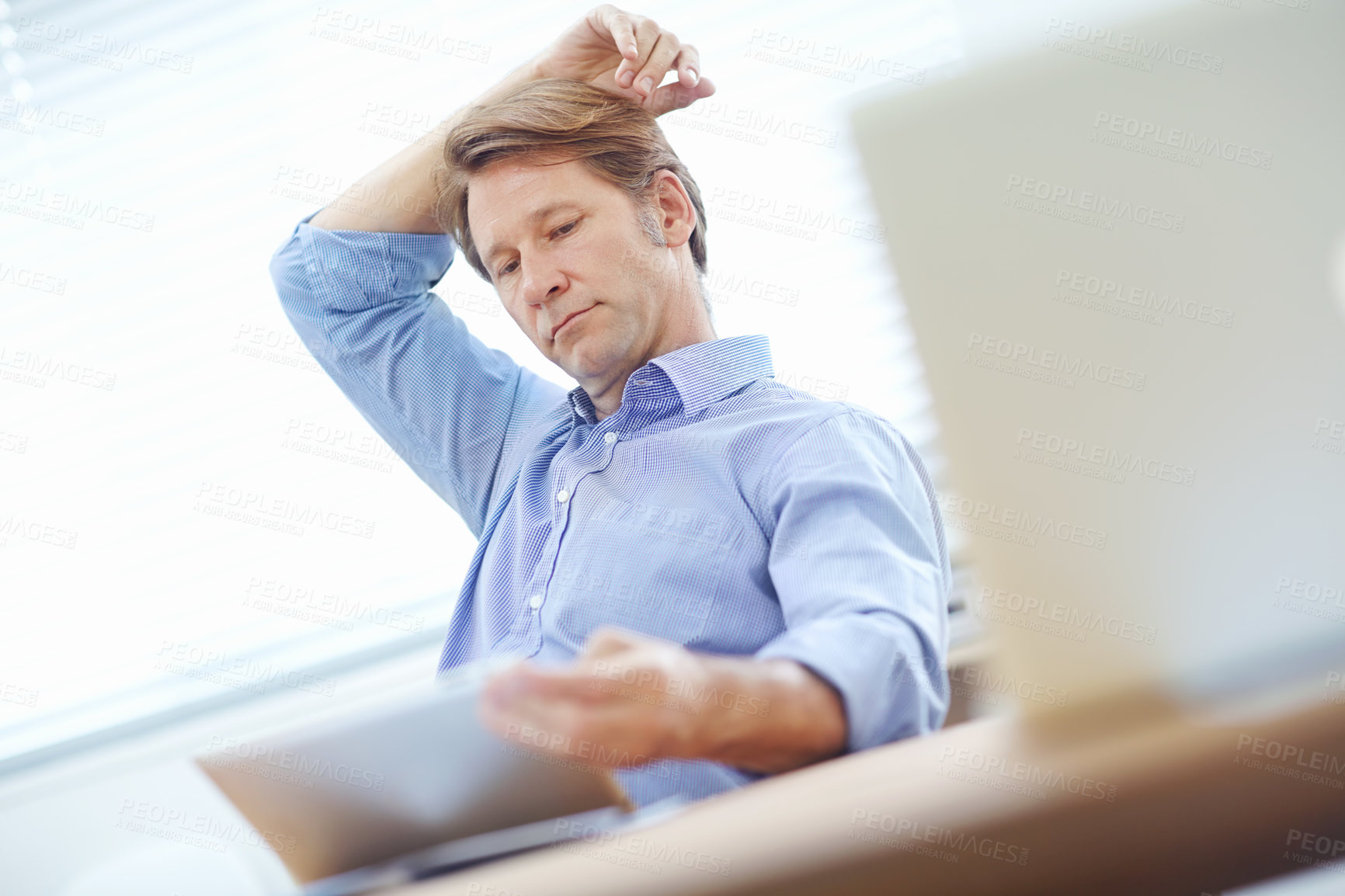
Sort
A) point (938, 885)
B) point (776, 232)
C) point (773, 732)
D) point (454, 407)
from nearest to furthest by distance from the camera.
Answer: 1. point (938, 885)
2. point (773, 732)
3. point (454, 407)
4. point (776, 232)

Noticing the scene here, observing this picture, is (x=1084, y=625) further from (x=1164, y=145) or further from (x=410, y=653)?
(x=410, y=653)

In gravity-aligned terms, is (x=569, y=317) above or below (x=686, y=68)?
below

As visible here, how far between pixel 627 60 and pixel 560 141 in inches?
5.9

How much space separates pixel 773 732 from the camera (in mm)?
496

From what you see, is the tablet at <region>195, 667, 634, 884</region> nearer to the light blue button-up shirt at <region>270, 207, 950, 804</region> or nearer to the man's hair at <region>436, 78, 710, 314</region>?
the light blue button-up shirt at <region>270, 207, 950, 804</region>

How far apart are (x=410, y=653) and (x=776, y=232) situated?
1.04 metres

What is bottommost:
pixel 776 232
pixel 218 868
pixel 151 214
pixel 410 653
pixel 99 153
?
pixel 218 868

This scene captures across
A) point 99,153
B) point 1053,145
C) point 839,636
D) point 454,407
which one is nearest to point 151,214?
point 99,153

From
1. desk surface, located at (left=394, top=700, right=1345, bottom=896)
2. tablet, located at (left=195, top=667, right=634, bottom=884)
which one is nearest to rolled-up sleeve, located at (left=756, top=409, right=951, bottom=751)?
tablet, located at (left=195, top=667, right=634, bottom=884)

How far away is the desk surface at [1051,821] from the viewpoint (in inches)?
9.5

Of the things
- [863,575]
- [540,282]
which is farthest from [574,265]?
[863,575]

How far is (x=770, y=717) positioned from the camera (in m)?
0.49

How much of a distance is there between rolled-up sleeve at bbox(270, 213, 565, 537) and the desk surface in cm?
106

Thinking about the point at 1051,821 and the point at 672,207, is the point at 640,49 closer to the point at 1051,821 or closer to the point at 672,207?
the point at 672,207
